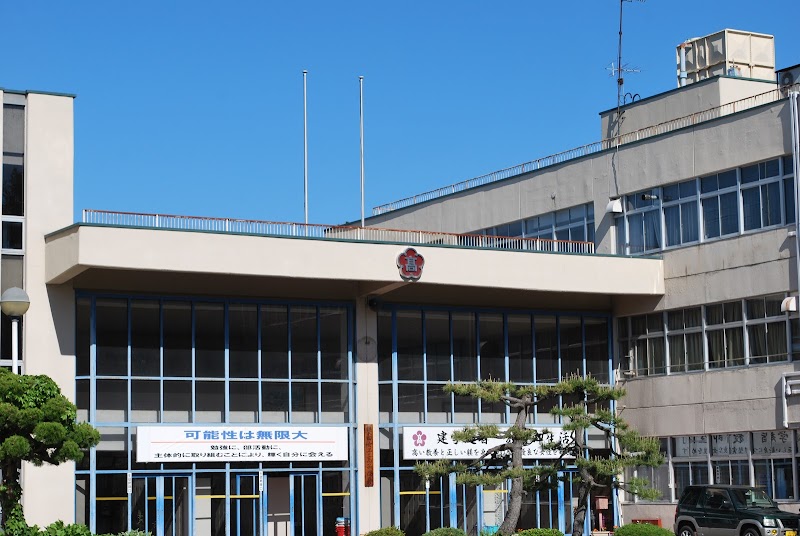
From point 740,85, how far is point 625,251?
6.49m

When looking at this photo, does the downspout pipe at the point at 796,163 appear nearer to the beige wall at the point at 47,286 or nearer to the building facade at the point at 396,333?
the building facade at the point at 396,333

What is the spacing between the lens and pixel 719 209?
38.1m

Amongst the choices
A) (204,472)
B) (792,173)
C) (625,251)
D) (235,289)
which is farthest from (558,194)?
(204,472)

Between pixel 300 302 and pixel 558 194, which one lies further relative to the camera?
pixel 558 194

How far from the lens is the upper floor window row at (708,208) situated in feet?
119

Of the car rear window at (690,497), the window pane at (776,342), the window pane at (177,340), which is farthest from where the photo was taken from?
the window pane at (776,342)

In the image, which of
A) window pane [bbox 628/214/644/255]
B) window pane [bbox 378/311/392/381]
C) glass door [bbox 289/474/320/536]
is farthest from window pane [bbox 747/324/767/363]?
glass door [bbox 289/474/320/536]

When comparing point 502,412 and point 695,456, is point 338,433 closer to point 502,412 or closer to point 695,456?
point 502,412

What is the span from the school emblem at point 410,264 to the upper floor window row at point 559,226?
8.40 metres

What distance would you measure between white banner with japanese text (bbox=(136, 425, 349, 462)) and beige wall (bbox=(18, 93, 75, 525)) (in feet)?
7.51

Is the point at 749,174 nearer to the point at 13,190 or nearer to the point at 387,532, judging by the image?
the point at 387,532

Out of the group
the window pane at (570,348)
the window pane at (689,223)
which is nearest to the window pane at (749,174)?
the window pane at (689,223)

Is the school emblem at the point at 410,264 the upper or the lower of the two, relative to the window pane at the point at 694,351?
upper

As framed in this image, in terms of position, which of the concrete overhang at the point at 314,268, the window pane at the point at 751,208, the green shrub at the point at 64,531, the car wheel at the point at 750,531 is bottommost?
the car wheel at the point at 750,531
